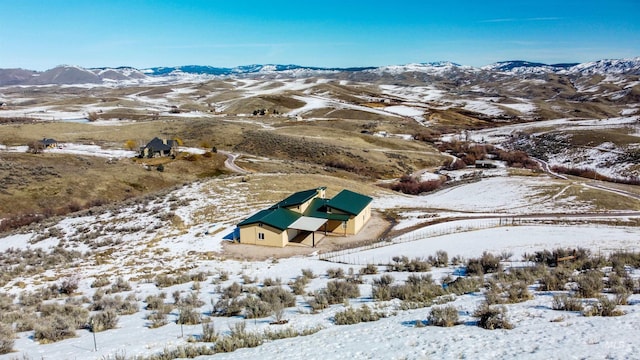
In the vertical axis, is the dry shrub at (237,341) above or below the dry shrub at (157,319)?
above

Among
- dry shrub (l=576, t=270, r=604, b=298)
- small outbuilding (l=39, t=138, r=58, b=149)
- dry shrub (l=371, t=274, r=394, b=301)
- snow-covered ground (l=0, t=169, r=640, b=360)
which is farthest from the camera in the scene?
small outbuilding (l=39, t=138, r=58, b=149)

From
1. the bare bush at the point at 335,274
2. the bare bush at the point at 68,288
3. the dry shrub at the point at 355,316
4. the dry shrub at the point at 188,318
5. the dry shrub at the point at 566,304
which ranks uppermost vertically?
the dry shrub at the point at 566,304

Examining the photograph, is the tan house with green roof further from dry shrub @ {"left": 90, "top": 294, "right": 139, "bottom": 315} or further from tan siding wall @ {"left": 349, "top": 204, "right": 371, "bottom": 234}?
dry shrub @ {"left": 90, "top": 294, "right": 139, "bottom": 315}

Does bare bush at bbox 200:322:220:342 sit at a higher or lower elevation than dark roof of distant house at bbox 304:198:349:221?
higher

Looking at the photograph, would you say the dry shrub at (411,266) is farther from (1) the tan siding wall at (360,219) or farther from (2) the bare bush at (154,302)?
(1) the tan siding wall at (360,219)

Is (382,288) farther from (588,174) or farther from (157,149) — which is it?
(157,149)

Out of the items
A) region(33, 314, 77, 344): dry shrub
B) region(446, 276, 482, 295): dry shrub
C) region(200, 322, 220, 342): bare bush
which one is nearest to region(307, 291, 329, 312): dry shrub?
region(200, 322, 220, 342): bare bush

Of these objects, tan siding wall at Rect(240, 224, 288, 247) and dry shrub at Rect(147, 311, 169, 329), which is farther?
tan siding wall at Rect(240, 224, 288, 247)

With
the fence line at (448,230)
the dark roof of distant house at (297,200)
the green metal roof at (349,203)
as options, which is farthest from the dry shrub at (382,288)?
the dark roof of distant house at (297,200)
